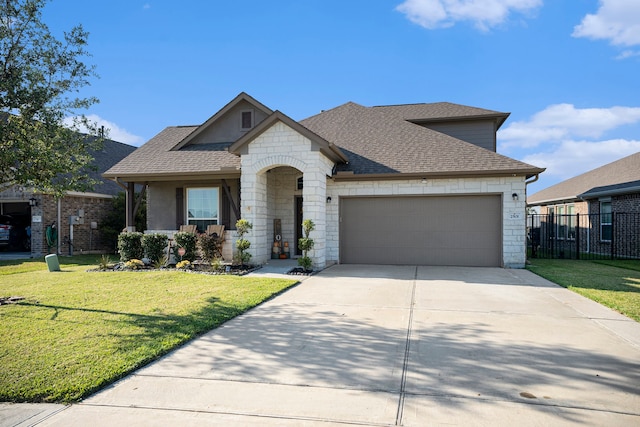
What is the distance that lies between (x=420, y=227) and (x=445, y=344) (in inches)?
324

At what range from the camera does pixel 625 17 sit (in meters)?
10.7

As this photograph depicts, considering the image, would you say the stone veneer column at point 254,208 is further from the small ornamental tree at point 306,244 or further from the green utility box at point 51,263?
the green utility box at point 51,263

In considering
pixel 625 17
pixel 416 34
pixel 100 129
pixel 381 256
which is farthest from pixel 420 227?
pixel 100 129

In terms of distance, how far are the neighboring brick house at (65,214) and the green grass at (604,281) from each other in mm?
16556

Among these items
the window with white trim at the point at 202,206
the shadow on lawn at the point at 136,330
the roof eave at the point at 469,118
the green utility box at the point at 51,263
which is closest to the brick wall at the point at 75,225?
the green utility box at the point at 51,263

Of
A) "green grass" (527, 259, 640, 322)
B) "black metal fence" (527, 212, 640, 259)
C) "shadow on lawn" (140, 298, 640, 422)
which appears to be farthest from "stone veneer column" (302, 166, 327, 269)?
"black metal fence" (527, 212, 640, 259)

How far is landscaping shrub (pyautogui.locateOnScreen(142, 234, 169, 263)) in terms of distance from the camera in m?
12.7

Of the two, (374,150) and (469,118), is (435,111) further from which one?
(374,150)

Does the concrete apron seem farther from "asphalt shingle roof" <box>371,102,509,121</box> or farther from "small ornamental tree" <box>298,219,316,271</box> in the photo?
"asphalt shingle roof" <box>371,102,509,121</box>

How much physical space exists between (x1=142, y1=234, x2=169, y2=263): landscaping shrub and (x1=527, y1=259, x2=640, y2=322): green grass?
11.2 m

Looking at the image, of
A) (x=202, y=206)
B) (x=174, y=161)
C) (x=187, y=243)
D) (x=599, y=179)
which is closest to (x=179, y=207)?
(x=202, y=206)

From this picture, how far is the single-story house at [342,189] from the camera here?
481 inches

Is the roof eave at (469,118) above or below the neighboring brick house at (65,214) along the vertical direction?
above

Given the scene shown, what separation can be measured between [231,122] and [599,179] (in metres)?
17.0
